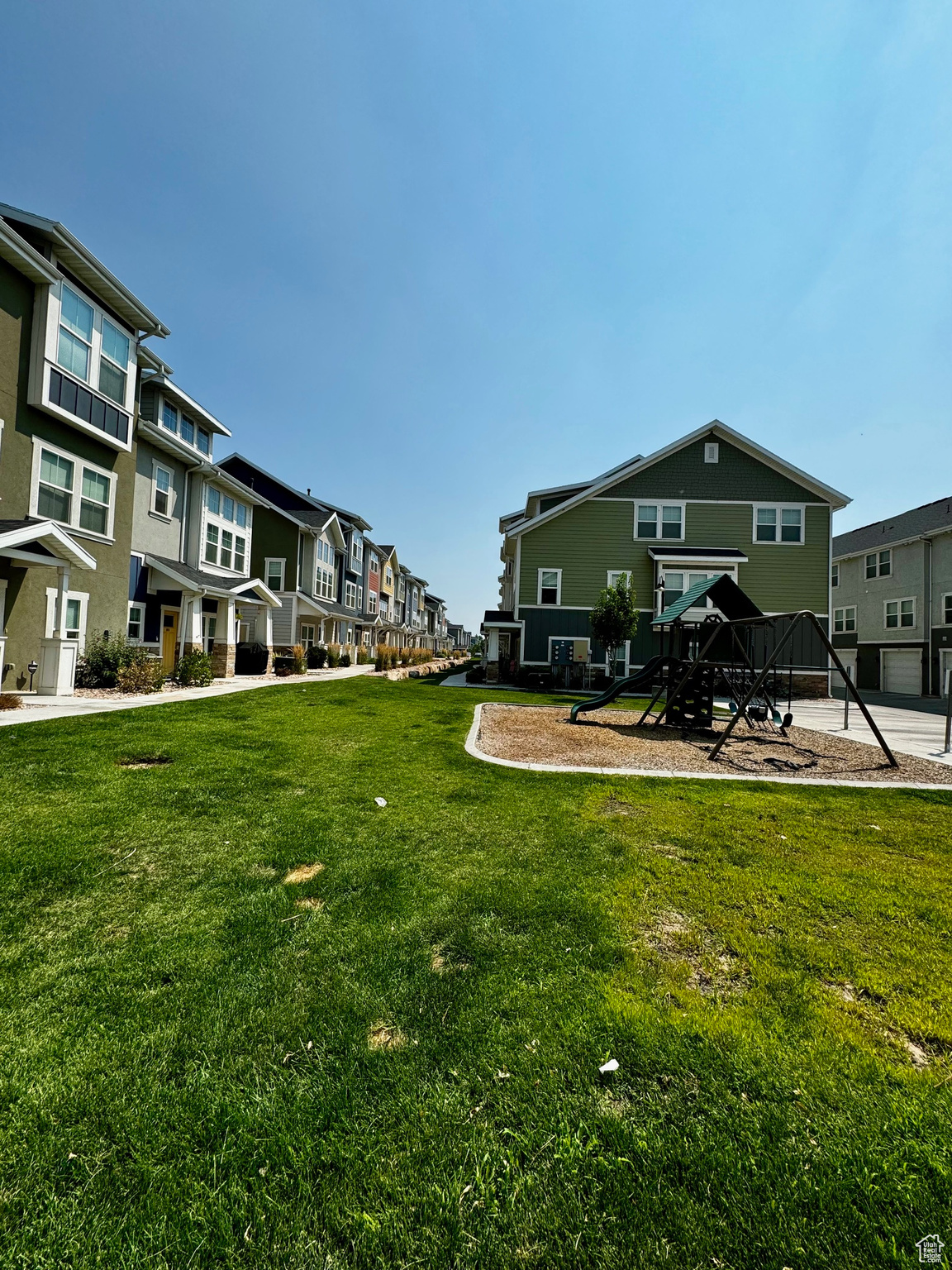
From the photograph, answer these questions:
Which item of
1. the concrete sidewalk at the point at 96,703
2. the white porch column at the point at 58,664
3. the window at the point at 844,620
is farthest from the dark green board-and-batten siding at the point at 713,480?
the white porch column at the point at 58,664

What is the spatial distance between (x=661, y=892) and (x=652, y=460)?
23.6 m

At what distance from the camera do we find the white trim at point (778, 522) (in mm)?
23750

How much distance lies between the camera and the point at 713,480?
78.7ft

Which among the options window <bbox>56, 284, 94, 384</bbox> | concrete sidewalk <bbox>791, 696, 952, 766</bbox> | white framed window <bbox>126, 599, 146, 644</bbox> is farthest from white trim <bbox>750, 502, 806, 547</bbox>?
window <bbox>56, 284, 94, 384</bbox>

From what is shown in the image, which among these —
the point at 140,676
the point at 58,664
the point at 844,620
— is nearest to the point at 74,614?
the point at 58,664

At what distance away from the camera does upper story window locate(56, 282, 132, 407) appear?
45.1ft

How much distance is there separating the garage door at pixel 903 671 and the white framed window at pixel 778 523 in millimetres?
11741

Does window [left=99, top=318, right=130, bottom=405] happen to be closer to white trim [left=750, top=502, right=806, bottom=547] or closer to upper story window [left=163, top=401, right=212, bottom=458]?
upper story window [left=163, top=401, right=212, bottom=458]

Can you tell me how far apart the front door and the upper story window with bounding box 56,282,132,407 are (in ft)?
23.2

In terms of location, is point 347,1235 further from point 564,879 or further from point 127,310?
point 127,310

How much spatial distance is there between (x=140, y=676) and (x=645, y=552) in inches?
801

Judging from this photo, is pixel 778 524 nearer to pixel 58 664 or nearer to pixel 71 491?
pixel 71 491

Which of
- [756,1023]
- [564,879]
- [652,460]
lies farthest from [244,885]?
[652,460]

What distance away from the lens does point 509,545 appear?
31391 mm
